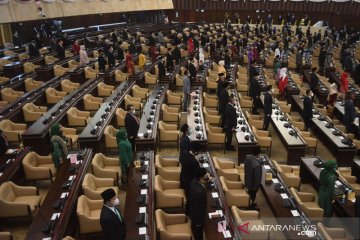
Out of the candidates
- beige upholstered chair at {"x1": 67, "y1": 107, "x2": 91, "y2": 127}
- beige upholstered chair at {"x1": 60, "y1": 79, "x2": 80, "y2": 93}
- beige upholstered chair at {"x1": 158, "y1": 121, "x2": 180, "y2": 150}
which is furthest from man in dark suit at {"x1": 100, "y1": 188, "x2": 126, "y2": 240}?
beige upholstered chair at {"x1": 60, "y1": 79, "x2": 80, "y2": 93}

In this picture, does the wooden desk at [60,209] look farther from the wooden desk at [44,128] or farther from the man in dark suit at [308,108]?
the man in dark suit at [308,108]

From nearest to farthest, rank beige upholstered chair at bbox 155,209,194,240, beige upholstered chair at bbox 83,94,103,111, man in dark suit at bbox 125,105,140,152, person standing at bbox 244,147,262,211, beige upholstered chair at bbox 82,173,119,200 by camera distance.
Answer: beige upholstered chair at bbox 155,209,194,240
person standing at bbox 244,147,262,211
beige upholstered chair at bbox 82,173,119,200
man in dark suit at bbox 125,105,140,152
beige upholstered chair at bbox 83,94,103,111

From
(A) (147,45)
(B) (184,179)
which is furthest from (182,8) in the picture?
(B) (184,179)

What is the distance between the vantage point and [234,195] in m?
7.07

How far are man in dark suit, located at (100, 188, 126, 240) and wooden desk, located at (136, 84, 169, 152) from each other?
404 cm

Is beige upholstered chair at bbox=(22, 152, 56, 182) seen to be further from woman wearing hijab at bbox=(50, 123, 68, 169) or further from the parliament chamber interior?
woman wearing hijab at bbox=(50, 123, 68, 169)

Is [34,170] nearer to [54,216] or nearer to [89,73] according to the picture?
[54,216]

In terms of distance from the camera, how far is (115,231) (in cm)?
519

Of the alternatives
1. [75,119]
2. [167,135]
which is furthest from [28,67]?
[167,135]

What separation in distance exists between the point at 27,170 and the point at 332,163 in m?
→ 6.38

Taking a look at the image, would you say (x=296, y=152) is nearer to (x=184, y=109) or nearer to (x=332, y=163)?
(x=332, y=163)

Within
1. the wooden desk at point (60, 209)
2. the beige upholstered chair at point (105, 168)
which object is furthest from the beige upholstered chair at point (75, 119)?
the wooden desk at point (60, 209)

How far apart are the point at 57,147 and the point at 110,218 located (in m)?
3.41

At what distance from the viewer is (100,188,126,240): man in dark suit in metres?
5.10
